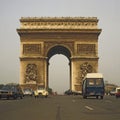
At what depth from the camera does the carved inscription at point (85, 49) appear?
73.4 metres

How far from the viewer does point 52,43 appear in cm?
7350

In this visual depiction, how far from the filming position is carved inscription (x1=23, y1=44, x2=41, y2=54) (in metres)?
73.5

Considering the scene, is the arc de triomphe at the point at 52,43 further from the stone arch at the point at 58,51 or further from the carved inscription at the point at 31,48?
the stone arch at the point at 58,51

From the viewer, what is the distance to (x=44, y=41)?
73.5 m

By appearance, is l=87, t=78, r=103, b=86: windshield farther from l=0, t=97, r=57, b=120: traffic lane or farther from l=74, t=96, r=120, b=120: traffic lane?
l=0, t=97, r=57, b=120: traffic lane

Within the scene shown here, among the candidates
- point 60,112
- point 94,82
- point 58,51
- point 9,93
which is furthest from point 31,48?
point 60,112

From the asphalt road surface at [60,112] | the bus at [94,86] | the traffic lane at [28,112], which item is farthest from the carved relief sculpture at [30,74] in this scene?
the traffic lane at [28,112]

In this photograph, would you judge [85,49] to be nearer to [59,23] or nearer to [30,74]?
[59,23]

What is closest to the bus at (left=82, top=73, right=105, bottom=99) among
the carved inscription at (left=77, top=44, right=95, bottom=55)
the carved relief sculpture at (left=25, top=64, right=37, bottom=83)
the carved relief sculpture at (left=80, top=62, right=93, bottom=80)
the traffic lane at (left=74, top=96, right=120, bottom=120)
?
the traffic lane at (left=74, top=96, right=120, bottom=120)

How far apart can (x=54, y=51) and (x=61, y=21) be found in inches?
290

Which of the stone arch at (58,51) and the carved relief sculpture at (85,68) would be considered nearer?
the carved relief sculpture at (85,68)

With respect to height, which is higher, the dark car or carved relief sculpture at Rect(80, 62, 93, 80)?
carved relief sculpture at Rect(80, 62, 93, 80)

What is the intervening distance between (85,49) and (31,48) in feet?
27.9

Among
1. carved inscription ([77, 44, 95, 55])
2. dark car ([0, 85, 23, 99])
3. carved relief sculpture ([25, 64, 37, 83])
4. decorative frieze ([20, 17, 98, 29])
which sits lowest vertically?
dark car ([0, 85, 23, 99])
